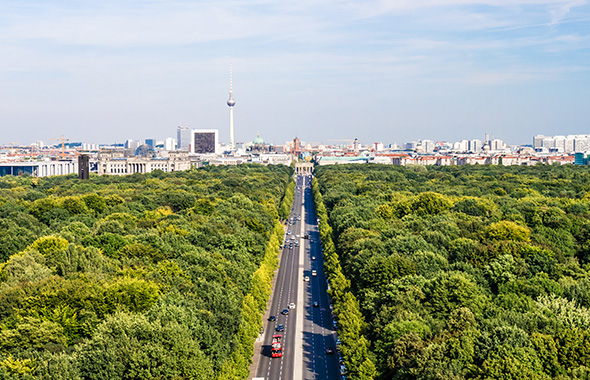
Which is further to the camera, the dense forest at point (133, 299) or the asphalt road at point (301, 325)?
the asphalt road at point (301, 325)

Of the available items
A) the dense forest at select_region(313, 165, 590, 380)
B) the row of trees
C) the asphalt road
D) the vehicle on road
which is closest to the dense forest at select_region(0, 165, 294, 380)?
the vehicle on road

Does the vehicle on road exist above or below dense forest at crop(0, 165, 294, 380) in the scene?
below

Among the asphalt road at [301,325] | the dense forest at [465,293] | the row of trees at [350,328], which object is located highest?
the dense forest at [465,293]

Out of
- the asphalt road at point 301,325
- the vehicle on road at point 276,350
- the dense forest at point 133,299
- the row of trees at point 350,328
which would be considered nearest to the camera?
the dense forest at point 133,299

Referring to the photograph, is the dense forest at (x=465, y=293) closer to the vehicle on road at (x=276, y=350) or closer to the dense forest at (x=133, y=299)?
the vehicle on road at (x=276, y=350)

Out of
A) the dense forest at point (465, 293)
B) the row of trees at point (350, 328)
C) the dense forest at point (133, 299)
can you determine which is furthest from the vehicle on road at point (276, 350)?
the dense forest at point (465, 293)

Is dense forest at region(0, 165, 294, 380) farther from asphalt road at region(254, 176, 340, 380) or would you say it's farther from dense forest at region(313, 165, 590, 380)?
dense forest at region(313, 165, 590, 380)
